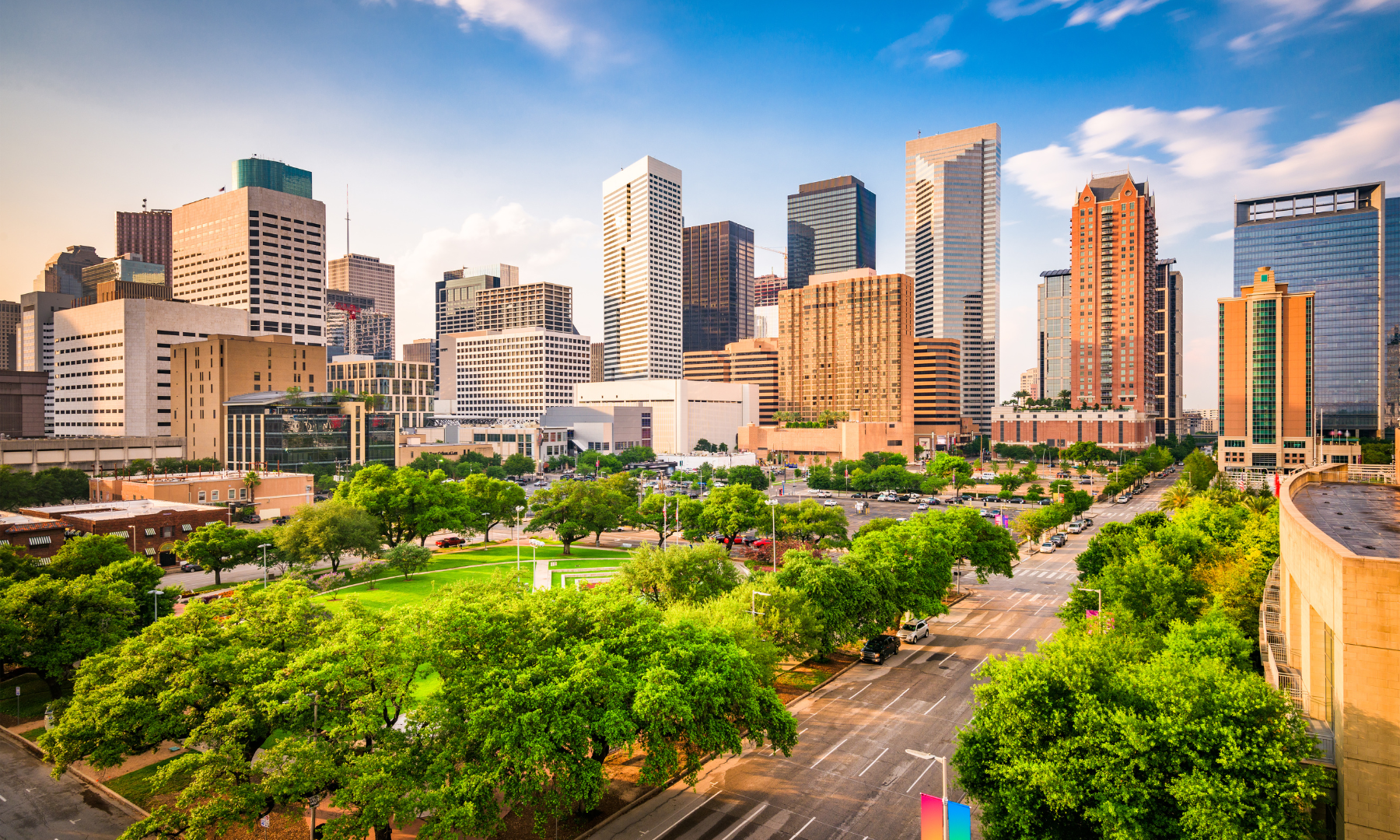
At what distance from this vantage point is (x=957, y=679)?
4328cm

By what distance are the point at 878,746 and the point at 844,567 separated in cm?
1250

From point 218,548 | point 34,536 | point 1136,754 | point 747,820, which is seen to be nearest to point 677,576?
point 747,820

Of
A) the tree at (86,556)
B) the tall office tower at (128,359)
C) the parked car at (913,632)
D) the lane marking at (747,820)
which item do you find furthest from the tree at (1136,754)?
the tall office tower at (128,359)

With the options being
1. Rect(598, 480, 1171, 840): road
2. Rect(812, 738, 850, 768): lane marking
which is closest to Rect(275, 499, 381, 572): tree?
Rect(598, 480, 1171, 840): road

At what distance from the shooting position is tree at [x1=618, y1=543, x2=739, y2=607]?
44781 mm

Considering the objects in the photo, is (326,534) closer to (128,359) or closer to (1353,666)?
(1353,666)

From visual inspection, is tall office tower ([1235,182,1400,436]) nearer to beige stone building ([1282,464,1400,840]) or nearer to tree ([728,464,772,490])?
tree ([728,464,772,490])

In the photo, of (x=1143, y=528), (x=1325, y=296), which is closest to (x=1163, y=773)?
(x=1143, y=528)

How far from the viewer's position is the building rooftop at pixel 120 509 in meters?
71.1

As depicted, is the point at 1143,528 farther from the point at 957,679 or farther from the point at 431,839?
the point at 431,839

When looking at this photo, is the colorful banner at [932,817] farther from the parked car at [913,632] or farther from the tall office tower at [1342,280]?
the tall office tower at [1342,280]

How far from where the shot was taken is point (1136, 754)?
69.1ft

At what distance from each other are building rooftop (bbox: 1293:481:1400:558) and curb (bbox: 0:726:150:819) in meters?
44.1

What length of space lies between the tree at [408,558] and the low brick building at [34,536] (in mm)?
25228
